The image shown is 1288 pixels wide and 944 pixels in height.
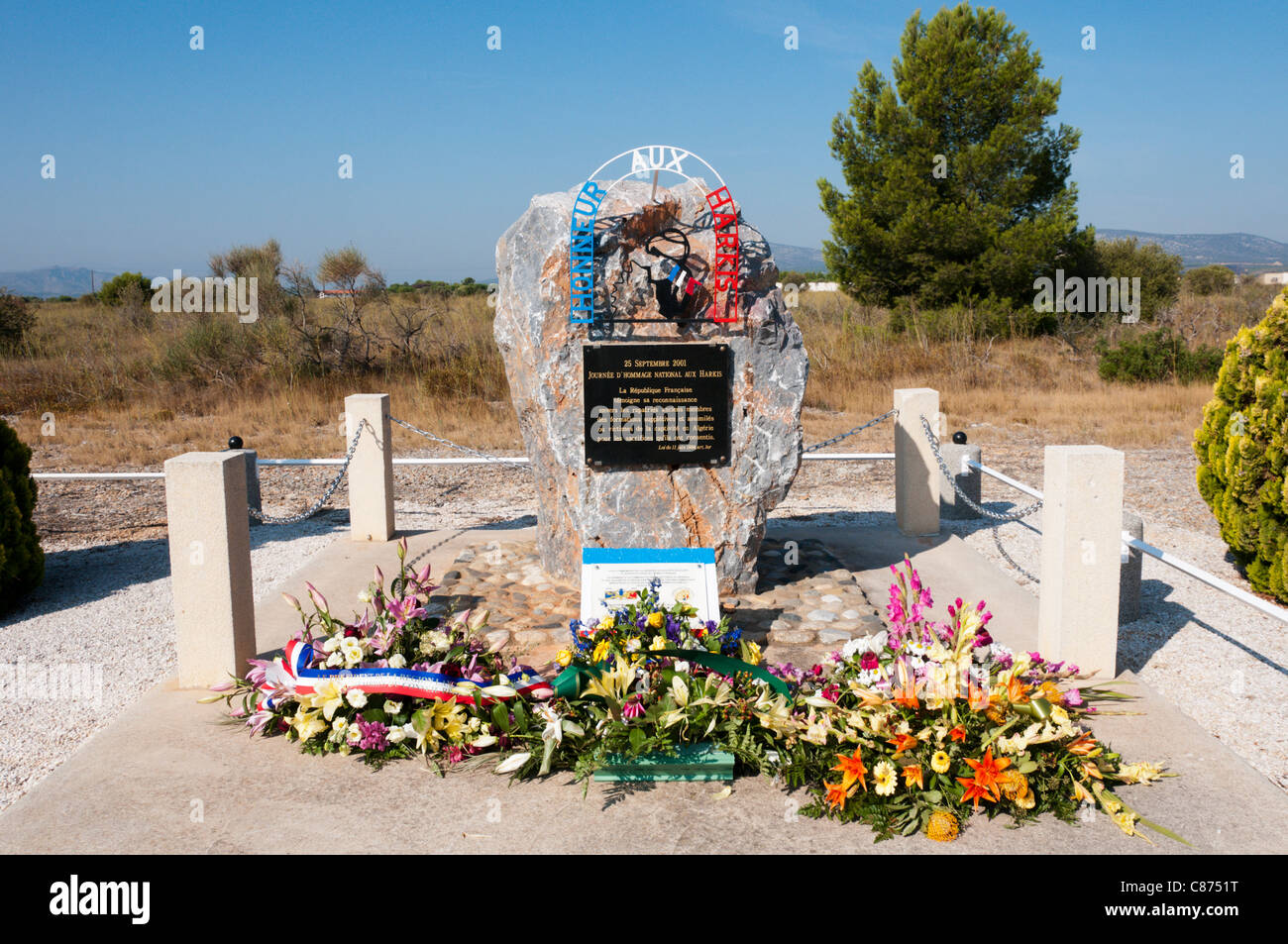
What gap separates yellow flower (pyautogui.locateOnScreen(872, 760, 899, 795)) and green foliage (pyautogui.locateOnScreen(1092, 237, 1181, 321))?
70.8 ft

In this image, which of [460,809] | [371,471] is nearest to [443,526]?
[371,471]

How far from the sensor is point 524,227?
5941mm

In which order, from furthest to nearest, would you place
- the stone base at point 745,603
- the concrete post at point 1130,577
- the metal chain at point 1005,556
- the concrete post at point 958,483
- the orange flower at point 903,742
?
the concrete post at point 958,483 → the metal chain at point 1005,556 → the concrete post at point 1130,577 → the stone base at point 745,603 → the orange flower at point 903,742

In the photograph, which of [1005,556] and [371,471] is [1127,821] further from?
[371,471]

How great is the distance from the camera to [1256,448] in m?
6.03

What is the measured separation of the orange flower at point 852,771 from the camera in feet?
11.3

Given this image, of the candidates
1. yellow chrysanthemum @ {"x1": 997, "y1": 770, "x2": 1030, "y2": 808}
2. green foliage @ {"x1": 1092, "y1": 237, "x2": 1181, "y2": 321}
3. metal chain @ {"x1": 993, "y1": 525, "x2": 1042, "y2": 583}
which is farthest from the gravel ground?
green foliage @ {"x1": 1092, "y1": 237, "x2": 1181, "y2": 321}

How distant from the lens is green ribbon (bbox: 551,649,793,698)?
12.8 ft

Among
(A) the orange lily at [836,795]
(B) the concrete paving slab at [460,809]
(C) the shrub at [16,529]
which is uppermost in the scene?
(C) the shrub at [16,529]

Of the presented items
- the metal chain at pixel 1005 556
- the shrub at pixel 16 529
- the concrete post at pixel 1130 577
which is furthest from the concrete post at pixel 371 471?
the concrete post at pixel 1130 577

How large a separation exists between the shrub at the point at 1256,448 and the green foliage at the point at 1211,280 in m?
25.3

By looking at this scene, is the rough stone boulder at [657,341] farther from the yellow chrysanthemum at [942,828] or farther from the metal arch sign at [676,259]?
the yellow chrysanthemum at [942,828]

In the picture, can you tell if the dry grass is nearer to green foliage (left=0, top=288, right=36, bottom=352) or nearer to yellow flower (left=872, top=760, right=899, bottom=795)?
green foliage (left=0, top=288, right=36, bottom=352)

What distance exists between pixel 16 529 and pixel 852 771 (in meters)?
5.61
